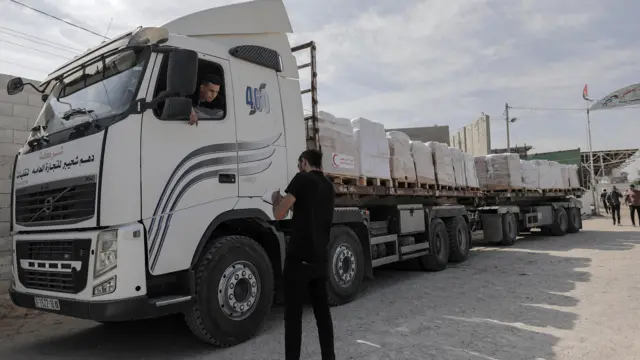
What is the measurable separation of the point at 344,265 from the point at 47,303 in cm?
357

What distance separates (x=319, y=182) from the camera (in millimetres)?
3502

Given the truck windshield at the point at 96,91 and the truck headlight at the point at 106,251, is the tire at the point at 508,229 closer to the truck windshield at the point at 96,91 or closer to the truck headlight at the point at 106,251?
the truck windshield at the point at 96,91

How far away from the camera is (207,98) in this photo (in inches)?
178

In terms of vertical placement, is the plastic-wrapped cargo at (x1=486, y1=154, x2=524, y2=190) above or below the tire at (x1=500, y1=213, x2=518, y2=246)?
above

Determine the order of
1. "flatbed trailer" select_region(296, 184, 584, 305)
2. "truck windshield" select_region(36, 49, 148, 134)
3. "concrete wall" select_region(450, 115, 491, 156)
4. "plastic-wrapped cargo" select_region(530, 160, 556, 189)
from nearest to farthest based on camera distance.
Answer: "truck windshield" select_region(36, 49, 148, 134) → "flatbed trailer" select_region(296, 184, 584, 305) → "plastic-wrapped cargo" select_region(530, 160, 556, 189) → "concrete wall" select_region(450, 115, 491, 156)

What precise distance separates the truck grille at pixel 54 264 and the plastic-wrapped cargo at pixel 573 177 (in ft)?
63.0

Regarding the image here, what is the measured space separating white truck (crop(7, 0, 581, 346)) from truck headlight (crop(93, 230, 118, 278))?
1 centimetres

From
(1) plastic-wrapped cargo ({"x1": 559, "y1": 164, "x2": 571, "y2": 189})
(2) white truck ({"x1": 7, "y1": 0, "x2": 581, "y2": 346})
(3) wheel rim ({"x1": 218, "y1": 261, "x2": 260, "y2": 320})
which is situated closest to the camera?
(2) white truck ({"x1": 7, "y1": 0, "x2": 581, "y2": 346})

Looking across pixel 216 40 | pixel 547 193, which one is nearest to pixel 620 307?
pixel 216 40

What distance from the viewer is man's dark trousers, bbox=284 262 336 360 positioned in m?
3.35

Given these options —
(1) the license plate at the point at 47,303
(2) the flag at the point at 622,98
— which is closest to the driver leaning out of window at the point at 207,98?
(1) the license plate at the point at 47,303

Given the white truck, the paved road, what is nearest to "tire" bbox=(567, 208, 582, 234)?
the paved road

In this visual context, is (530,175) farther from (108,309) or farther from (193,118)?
(108,309)

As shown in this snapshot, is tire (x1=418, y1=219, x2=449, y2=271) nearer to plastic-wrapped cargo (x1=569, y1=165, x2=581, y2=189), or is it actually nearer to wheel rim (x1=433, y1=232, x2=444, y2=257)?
wheel rim (x1=433, y1=232, x2=444, y2=257)
